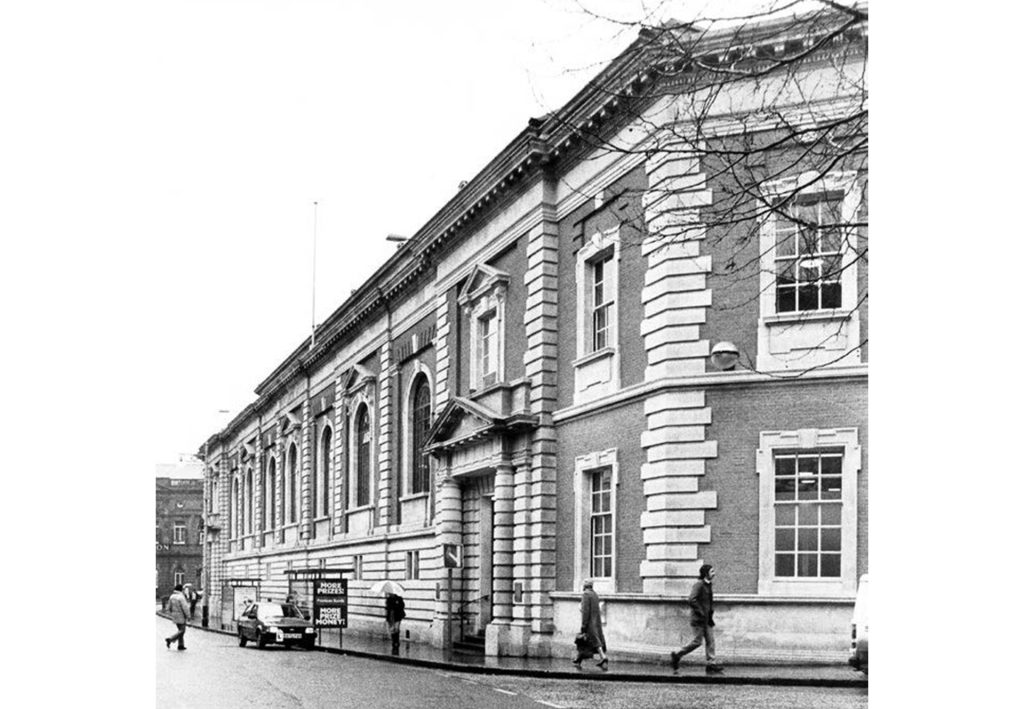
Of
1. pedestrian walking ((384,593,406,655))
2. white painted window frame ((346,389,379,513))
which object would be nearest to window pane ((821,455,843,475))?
white painted window frame ((346,389,379,513))

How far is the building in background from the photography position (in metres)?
9.94

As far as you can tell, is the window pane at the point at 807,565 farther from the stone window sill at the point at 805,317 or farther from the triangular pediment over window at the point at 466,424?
the triangular pediment over window at the point at 466,424

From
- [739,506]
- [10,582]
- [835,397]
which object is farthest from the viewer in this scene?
[739,506]

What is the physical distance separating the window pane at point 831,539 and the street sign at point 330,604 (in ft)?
29.3

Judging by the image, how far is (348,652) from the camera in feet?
62.8

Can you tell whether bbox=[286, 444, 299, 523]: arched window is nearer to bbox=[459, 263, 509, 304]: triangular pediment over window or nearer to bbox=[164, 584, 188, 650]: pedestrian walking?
bbox=[164, 584, 188, 650]: pedestrian walking

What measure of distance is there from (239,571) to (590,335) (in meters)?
5.33

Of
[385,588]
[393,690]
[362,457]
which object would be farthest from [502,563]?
[393,690]

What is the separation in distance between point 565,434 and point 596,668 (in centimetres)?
313

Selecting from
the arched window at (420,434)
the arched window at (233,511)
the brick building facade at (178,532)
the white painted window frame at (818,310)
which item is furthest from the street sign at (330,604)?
the white painted window frame at (818,310)

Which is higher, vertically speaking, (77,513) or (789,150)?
(789,150)

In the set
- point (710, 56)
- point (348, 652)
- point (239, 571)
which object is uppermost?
point (710, 56)
